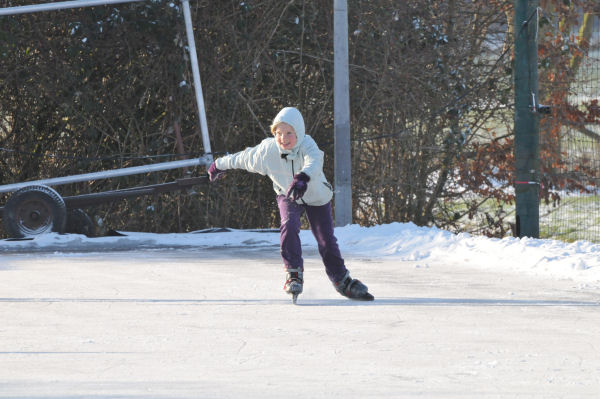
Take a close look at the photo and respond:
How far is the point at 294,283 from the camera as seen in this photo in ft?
25.6

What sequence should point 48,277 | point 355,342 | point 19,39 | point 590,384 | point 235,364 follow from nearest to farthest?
point 590,384
point 235,364
point 355,342
point 48,277
point 19,39

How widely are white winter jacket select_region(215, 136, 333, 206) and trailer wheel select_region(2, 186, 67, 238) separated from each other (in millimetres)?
4517

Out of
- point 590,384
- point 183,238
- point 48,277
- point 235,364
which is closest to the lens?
point 590,384

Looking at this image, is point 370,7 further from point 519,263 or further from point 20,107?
point 519,263

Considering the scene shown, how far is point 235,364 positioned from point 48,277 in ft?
13.7

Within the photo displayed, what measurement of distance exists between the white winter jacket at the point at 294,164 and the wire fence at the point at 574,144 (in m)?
7.82

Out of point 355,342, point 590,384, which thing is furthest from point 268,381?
point 590,384

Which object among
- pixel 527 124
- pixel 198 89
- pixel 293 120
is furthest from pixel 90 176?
pixel 293 120

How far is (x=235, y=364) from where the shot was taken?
557cm

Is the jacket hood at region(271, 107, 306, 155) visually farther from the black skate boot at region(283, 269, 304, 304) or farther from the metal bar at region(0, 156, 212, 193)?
the metal bar at region(0, 156, 212, 193)

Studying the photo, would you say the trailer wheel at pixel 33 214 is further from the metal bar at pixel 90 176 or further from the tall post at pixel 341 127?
the tall post at pixel 341 127

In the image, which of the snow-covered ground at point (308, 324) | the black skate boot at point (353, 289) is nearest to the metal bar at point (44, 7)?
the snow-covered ground at point (308, 324)

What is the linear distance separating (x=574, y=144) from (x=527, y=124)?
3.81m

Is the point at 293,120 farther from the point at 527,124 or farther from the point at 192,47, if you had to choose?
the point at 192,47
